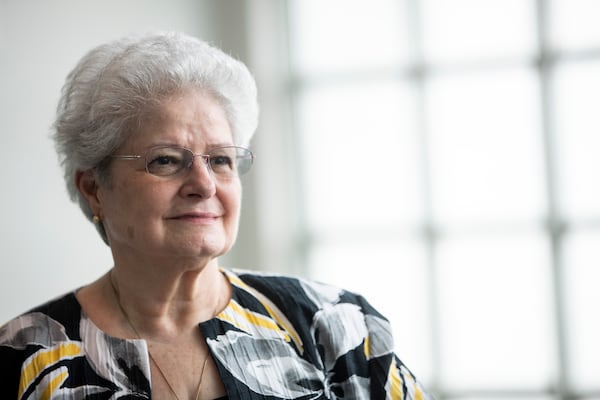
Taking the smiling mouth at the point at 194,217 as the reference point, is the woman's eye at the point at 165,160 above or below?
above

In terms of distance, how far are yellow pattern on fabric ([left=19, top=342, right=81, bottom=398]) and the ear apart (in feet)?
1.09

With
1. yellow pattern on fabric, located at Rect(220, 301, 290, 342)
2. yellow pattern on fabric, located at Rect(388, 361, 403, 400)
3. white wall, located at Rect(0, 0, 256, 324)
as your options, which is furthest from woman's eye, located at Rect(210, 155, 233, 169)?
white wall, located at Rect(0, 0, 256, 324)

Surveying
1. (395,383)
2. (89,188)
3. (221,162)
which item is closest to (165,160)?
(221,162)

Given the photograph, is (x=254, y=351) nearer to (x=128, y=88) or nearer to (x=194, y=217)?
(x=194, y=217)

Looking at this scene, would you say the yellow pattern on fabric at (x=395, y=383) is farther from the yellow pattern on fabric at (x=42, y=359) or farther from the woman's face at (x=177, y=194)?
the yellow pattern on fabric at (x=42, y=359)

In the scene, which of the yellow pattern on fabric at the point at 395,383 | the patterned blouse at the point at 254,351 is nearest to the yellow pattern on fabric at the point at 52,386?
the patterned blouse at the point at 254,351

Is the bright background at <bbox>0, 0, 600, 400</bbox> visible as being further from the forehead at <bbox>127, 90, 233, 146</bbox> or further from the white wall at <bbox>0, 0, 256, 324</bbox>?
the forehead at <bbox>127, 90, 233, 146</bbox>

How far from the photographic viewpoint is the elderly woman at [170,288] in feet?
5.92

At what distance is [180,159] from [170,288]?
31cm

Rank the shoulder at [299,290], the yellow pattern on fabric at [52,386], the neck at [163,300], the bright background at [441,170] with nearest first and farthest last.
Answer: the yellow pattern on fabric at [52,386]
the neck at [163,300]
the shoulder at [299,290]
the bright background at [441,170]

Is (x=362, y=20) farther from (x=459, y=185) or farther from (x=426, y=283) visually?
(x=426, y=283)

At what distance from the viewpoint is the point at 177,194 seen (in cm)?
181

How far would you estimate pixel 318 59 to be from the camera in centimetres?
412

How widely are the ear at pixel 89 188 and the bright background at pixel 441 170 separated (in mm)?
1471
